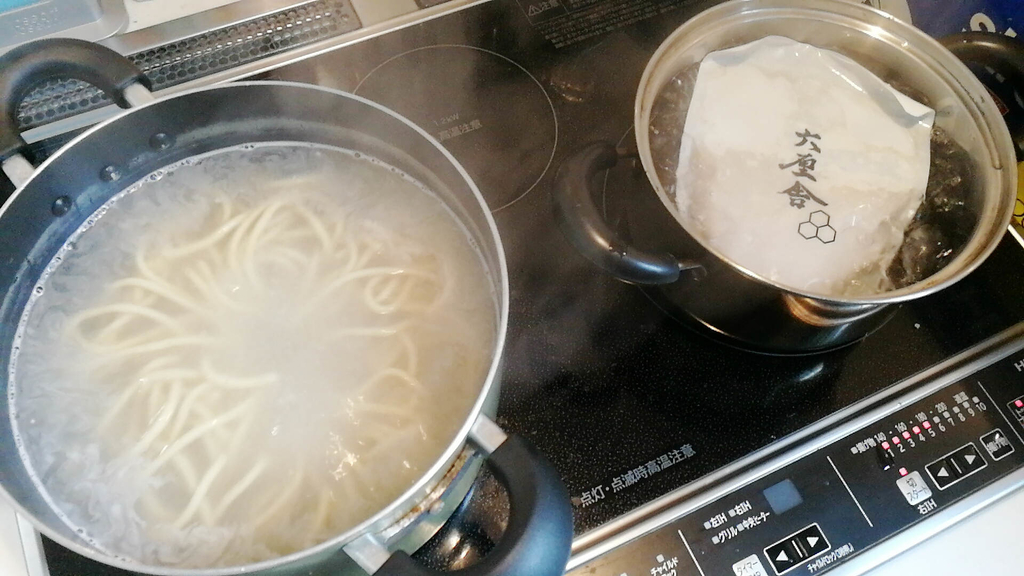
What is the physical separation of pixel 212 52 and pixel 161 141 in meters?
0.27

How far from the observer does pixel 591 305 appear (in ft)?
3.02

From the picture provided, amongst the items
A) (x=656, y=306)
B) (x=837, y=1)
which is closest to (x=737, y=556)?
(x=656, y=306)

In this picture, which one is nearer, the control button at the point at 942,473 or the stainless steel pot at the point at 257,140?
the stainless steel pot at the point at 257,140

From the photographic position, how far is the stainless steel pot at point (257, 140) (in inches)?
22.3

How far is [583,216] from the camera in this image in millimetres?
769

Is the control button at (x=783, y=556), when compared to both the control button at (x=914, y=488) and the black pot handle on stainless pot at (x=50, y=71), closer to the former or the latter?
the control button at (x=914, y=488)

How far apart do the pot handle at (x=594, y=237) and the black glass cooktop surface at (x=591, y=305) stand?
62 millimetres

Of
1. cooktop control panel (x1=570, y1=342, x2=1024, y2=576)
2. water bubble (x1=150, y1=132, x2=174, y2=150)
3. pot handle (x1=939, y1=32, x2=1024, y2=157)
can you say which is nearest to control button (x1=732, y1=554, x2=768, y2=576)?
cooktop control panel (x1=570, y1=342, x2=1024, y2=576)

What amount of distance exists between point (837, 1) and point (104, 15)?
104cm

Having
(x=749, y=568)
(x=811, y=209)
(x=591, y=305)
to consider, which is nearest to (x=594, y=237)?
(x=591, y=305)

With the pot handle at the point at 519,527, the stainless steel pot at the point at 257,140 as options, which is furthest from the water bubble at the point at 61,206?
the pot handle at the point at 519,527

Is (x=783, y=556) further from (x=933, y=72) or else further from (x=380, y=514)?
(x=933, y=72)

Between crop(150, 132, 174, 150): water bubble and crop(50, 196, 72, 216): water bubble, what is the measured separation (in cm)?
11

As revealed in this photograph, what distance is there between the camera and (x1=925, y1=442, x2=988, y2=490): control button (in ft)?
2.68
